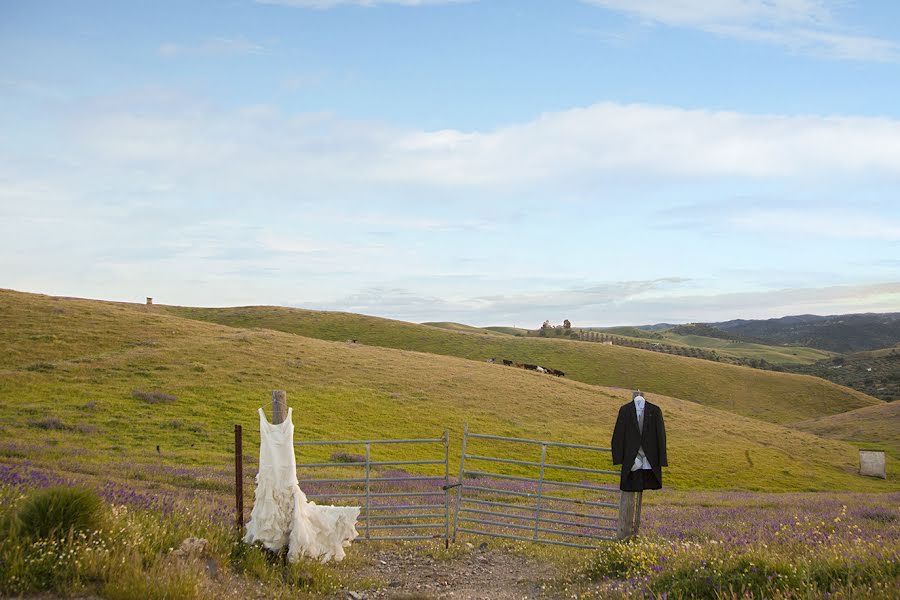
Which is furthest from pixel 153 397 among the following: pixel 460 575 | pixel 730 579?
pixel 730 579

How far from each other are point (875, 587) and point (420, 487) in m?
15.5

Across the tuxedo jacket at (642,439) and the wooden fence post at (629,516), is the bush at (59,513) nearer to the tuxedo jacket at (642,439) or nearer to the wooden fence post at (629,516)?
the tuxedo jacket at (642,439)

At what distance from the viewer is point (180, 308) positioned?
101m

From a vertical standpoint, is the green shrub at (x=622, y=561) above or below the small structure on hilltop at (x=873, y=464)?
above

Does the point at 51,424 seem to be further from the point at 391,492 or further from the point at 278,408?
the point at 278,408

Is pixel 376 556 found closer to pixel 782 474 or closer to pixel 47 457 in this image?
pixel 47 457

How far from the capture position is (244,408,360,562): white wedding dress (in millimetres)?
9602

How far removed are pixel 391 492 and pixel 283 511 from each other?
841 centimetres

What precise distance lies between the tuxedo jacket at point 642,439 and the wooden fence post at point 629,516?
42 cm

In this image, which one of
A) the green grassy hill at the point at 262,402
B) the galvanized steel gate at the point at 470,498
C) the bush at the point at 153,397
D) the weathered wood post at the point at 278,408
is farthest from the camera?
the bush at the point at 153,397

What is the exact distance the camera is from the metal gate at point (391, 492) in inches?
484

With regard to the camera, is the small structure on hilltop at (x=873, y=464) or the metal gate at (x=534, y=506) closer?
the metal gate at (x=534, y=506)

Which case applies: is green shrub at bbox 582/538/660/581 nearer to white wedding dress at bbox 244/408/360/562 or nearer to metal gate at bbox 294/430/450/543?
metal gate at bbox 294/430/450/543

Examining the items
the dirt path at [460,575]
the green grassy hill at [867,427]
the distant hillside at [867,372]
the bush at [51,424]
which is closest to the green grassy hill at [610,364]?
the green grassy hill at [867,427]
